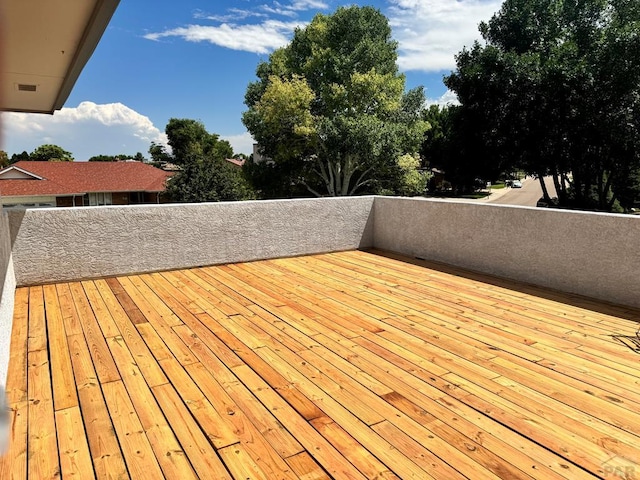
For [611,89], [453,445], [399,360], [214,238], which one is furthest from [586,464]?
[611,89]


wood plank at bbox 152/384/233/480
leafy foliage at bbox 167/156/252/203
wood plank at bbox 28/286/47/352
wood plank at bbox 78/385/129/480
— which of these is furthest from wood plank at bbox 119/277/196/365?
leafy foliage at bbox 167/156/252/203

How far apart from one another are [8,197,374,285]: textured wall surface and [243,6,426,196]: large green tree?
1369 cm

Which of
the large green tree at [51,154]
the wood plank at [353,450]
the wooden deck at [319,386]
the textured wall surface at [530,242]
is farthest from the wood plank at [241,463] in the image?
the large green tree at [51,154]

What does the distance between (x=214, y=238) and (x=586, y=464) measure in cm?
390

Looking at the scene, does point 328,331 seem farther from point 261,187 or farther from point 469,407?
point 261,187

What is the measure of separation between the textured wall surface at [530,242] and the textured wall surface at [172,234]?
831mm

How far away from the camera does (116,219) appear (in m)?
4.24

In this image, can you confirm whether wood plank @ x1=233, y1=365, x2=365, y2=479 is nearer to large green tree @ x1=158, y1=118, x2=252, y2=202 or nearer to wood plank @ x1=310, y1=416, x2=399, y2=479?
wood plank @ x1=310, y1=416, x2=399, y2=479

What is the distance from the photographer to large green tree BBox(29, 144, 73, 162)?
39.4m

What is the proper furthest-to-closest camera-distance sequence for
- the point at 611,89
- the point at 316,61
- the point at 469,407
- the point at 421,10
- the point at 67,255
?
1. the point at 316,61
2. the point at 421,10
3. the point at 611,89
4. the point at 67,255
5. the point at 469,407

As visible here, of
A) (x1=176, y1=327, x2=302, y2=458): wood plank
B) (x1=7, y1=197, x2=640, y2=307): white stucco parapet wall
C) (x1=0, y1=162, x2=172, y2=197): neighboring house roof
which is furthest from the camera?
(x1=0, y1=162, x2=172, y2=197): neighboring house roof

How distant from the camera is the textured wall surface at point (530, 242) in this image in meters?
3.57

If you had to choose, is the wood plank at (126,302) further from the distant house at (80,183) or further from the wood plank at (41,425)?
the distant house at (80,183)

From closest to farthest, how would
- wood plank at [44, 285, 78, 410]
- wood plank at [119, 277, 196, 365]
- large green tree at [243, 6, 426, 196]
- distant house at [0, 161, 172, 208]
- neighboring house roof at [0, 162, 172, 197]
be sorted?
wood plank at [44, 285, 78, 410] < wood plank at [119, 277, 196, 365] < large green tree at [243, 6, 426, 196] < distant house at [0, 161, 172, 208] < neighboring house roof at [0, 162, 172, 197]
